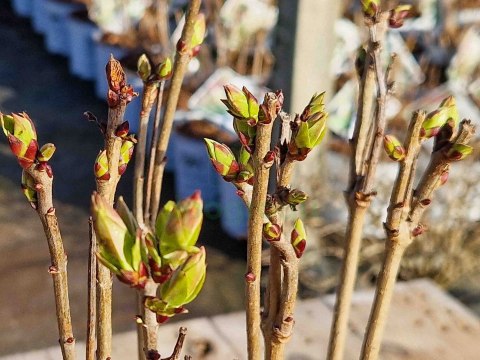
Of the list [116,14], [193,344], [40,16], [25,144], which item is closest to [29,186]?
[25,144]

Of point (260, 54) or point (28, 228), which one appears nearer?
point (28, 228)

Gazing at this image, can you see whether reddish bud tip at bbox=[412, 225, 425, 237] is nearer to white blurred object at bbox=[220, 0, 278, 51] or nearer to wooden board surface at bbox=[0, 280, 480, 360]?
wooden board surface at bbox=[0, 280, 480, 360]

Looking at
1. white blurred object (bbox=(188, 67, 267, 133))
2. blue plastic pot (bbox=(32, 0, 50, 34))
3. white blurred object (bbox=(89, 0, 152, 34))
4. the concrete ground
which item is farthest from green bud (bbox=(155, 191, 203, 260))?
blue plastic pot (bbox=(32, 0, 50, 34))

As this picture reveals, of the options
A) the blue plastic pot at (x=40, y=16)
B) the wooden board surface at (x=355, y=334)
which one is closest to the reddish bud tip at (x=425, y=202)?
the wooden board surface at (x=355, y=334)

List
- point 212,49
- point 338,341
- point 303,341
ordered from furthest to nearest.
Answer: point 212,49, point 303,341, point 338,341

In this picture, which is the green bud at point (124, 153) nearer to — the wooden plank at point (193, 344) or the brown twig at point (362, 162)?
the brown twig at point (362, 162)

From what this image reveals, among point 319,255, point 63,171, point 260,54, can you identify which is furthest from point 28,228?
point 260,54

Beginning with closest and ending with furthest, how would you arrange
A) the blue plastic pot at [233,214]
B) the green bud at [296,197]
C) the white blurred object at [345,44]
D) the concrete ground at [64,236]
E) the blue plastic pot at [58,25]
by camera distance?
the green bud at [296,197] < the concrete ground at [64,236] < the blue plastic pot at [233,214] < the white blurred object at [345,44] < the blue plastic pot at [58,25]

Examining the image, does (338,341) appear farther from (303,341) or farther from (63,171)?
(63,171)
